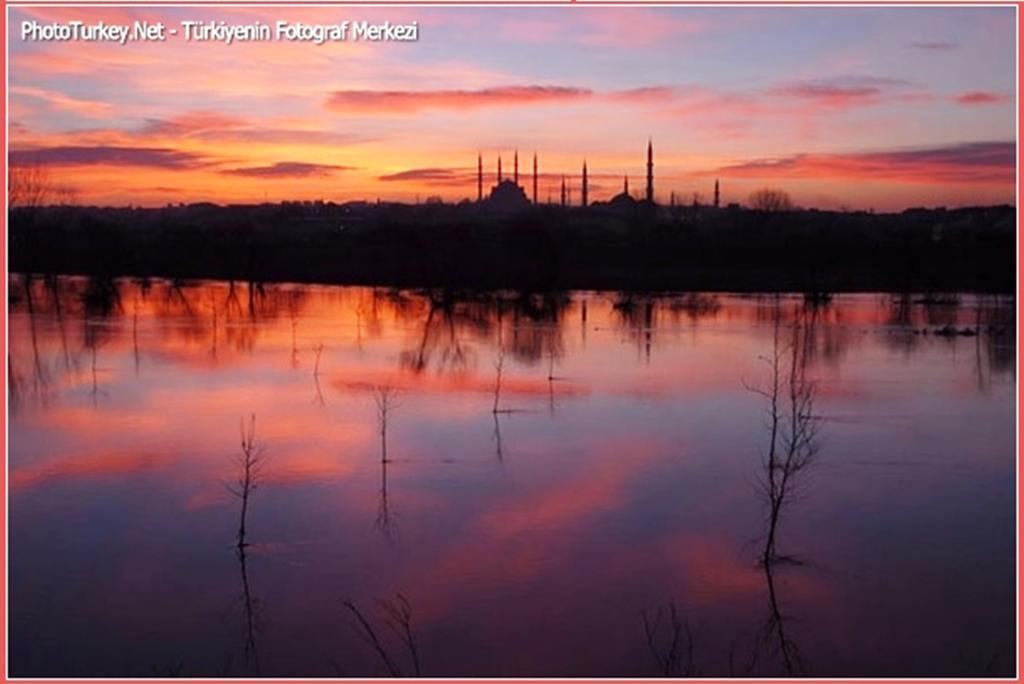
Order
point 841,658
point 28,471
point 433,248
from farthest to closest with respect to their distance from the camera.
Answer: point 433,248, point 28,471, point 841,658

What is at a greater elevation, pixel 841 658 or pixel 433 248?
pixel 433 248

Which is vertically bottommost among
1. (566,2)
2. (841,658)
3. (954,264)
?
(841,658)

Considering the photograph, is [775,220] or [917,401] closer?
[917,401]

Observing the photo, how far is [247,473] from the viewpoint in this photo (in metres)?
4.08

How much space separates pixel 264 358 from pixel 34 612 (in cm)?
463

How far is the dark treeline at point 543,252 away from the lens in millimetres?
12773

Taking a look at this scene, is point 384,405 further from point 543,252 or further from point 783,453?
point 543,252

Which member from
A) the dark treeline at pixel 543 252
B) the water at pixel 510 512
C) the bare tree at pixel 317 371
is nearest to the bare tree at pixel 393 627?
the water at pixel 510 512

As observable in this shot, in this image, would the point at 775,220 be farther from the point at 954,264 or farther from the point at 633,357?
the point at 633,357

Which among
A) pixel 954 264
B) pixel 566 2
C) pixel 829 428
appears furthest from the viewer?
pixel 954 264

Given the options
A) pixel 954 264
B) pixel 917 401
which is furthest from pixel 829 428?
pixel 954 264

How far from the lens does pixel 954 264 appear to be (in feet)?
39.4

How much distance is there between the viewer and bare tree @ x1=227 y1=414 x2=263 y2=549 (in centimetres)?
418

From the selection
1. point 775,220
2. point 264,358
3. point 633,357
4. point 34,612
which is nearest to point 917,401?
point 633,357
